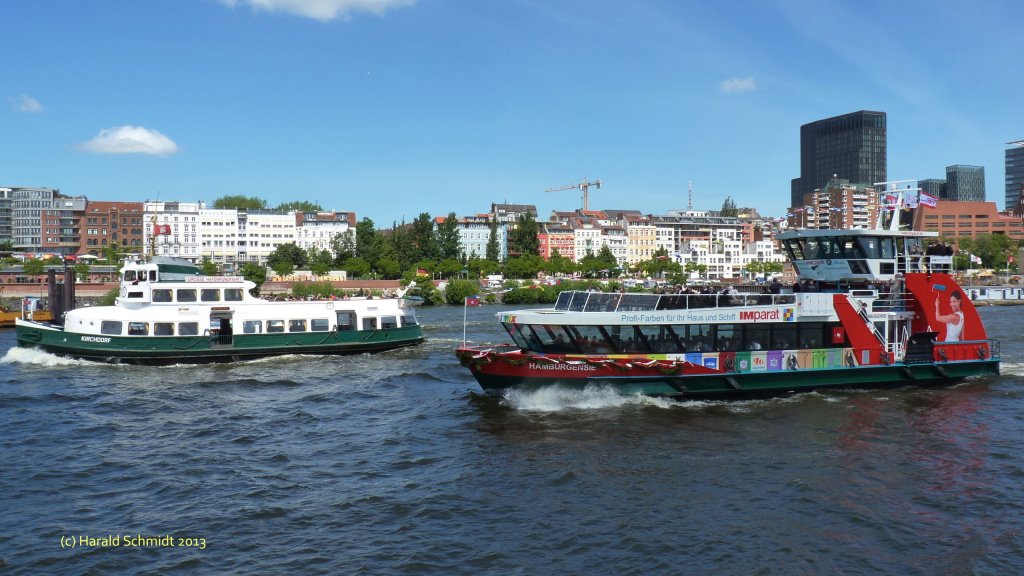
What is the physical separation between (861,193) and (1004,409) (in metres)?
171

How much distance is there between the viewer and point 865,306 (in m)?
28.3

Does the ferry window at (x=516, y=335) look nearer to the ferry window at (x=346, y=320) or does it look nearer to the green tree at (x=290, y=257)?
the ferry window at (x=346, y=320)

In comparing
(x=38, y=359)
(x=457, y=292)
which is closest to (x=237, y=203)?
(x=457, y=292)

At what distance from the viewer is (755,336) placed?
26.7 metres

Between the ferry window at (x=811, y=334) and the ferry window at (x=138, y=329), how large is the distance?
2955cm

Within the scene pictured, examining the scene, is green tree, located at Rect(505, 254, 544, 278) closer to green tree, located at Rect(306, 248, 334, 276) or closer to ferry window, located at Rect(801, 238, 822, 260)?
green tree, located at Rect(306, 248, 334, 276)

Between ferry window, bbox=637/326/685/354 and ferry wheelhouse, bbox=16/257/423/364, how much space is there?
63.4 ft

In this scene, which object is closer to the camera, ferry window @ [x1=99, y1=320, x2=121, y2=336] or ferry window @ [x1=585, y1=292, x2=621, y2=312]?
ferry window @ [x1=585, y1=292, x2=621, y2=312]

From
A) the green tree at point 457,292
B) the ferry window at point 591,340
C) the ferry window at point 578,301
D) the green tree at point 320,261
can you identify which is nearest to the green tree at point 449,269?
the green tree at point 320,261

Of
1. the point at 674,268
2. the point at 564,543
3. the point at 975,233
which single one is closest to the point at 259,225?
the point at 674,268

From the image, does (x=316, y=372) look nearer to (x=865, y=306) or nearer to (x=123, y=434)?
(x=123, y=434)

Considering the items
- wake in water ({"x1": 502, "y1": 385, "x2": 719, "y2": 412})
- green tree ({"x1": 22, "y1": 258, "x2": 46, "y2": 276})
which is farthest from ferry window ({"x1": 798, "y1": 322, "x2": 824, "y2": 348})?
green tree ({"x1": 22, "y1": 258, "x2": 46, "y2": 276})

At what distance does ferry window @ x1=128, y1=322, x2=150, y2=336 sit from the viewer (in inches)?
1446

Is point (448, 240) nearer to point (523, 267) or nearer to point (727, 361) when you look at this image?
point (523, 267)
